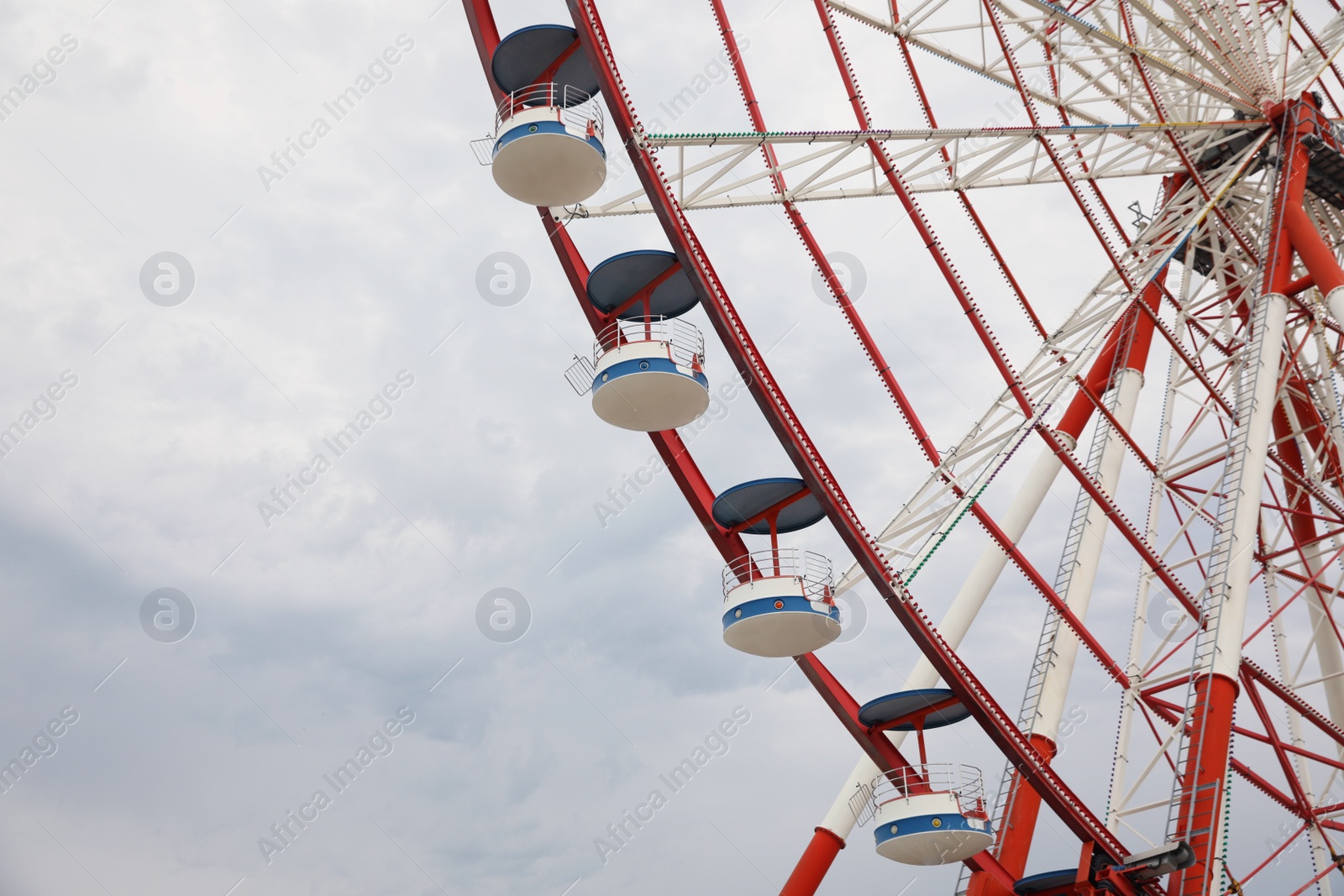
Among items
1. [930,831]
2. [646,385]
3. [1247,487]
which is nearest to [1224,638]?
[1247,487]

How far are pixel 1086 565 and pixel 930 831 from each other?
19.5 ft

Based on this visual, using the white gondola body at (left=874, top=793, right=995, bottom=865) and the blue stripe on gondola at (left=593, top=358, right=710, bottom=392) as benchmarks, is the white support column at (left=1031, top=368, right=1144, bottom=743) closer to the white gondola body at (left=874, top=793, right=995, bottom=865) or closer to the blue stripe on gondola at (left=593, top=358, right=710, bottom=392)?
the white gondola body at (left=874, top=793, right=995, bottom=865)

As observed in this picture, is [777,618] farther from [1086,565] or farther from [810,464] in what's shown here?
[1086,565]

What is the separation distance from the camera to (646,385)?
1485cm

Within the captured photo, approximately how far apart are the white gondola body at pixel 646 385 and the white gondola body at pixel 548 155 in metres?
2.16

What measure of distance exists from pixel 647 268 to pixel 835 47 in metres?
4.53

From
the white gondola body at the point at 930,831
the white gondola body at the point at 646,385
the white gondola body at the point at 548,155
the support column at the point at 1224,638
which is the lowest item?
the white gondola body at the point at 930,831

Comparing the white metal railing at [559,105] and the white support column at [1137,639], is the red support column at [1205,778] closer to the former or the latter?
the white support column at [1137,639]

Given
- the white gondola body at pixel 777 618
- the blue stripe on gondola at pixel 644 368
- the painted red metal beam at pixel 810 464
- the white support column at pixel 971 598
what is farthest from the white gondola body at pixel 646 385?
the white support column at pixel 971 598

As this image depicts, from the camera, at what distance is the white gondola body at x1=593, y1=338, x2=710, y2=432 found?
14.8m

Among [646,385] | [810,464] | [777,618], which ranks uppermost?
[810,464]

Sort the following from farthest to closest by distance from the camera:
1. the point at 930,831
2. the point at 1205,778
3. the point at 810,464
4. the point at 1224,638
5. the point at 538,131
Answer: the point at 1224,638, the point at 1205,778, the point at 930,831, the point at 810,464, the point at 538,131

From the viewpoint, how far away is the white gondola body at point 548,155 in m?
14.1

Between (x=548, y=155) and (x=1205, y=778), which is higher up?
(x=1205, y=778)
